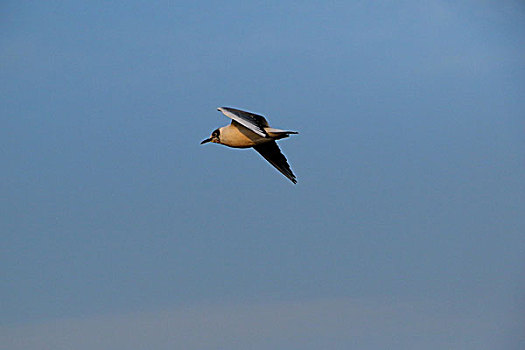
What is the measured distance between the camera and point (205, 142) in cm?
3856

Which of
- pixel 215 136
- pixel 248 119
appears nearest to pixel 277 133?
pixel 248 119

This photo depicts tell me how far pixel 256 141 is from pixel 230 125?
44.8 inches

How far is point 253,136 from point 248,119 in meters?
1.48

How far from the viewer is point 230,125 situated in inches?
1465

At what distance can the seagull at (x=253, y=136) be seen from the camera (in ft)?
115

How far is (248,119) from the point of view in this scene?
3541 cm

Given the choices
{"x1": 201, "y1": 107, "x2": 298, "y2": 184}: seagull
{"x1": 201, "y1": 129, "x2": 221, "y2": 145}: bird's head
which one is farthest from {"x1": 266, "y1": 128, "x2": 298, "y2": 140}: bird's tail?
{"x1": 201, "y1": 129, "x2": 221, "y2": 145}: bird's head

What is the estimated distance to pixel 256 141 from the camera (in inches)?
1455

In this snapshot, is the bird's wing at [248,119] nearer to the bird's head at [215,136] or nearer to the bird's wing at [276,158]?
the bird's head at [215,136]

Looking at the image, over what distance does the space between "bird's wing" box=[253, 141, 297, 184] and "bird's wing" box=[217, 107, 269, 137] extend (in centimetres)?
264

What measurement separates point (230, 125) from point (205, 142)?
1759mm

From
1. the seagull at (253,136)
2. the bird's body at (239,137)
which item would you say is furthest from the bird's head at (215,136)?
the bird's body at (239,137)

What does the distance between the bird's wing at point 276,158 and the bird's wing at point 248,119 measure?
8.68ft

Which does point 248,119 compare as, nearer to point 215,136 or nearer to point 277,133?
point 277,133
